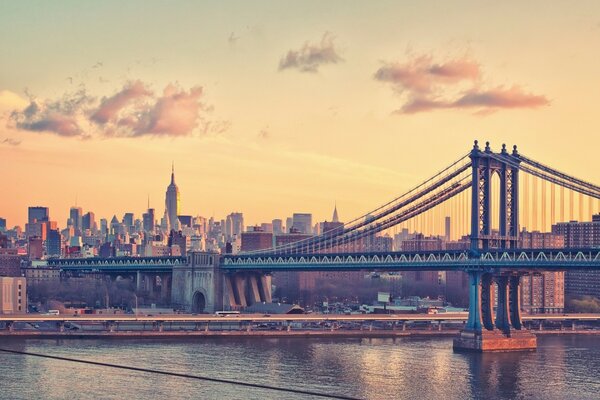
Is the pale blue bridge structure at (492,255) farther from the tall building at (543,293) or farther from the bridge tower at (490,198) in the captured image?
the tall building at (543,293)

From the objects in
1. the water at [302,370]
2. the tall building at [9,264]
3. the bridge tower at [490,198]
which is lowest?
the water at [302,370]

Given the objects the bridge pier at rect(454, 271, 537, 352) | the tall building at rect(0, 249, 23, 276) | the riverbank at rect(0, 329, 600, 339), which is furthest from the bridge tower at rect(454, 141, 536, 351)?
the tall building at rect(0, 249, 23, 276)

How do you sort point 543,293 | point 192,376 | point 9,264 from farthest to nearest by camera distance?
point 9,264 < point 543,293 < point 192,376

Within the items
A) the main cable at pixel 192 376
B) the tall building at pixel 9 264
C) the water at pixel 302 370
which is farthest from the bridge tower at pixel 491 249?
the tall building at pixel 9 264

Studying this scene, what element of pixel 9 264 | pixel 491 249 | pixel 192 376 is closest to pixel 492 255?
pixel 491 249

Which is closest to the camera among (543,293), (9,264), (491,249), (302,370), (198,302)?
(302,370)

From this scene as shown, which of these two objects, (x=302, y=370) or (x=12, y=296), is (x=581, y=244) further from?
(x=302, y=370)

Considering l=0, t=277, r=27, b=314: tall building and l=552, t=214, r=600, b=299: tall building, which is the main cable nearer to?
l=0, t=277, r=27, b=314: tall building
